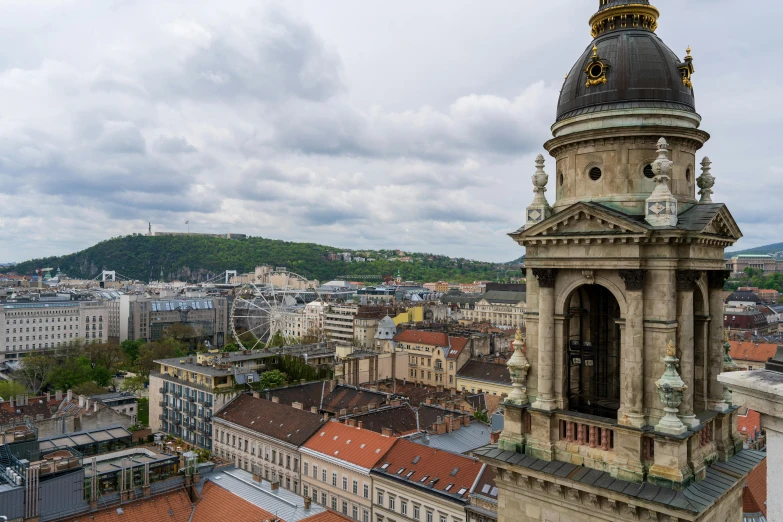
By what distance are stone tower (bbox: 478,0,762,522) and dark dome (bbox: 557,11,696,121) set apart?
0.04 metres

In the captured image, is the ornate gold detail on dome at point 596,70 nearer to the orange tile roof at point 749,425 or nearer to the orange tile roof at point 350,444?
the orange tile roof at point 350,444

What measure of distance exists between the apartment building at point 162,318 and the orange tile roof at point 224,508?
14426 cm

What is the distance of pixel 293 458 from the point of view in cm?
5953

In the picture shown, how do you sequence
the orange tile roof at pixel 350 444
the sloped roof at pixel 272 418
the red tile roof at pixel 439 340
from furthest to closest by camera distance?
1. the red tile roof at pixel 439 340
2. the sloped roof at pixel 272 418
3. the orange tile roof at pixel 350 444

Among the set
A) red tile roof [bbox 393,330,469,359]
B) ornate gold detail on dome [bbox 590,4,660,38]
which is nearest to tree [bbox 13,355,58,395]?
red tile roof [bbox 393,330,469,359]

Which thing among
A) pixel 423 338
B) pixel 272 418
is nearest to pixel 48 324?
pixel 423 338

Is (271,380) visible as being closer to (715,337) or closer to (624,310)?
(715,337)

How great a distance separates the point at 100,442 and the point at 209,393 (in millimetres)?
27496

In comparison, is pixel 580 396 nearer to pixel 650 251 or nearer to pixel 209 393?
pixel 650 251

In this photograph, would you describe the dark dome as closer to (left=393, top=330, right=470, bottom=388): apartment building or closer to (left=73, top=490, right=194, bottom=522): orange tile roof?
(left=73, top=490, right=194, bottom=522): orange tile roof

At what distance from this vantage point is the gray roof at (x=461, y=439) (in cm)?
5403

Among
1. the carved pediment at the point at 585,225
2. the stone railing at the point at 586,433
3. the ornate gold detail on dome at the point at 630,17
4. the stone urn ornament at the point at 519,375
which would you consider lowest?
the stone railing at the point at 586,433

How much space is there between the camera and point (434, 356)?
11094cm

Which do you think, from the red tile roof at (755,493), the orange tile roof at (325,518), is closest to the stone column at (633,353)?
the red tile roof at (755,493)
